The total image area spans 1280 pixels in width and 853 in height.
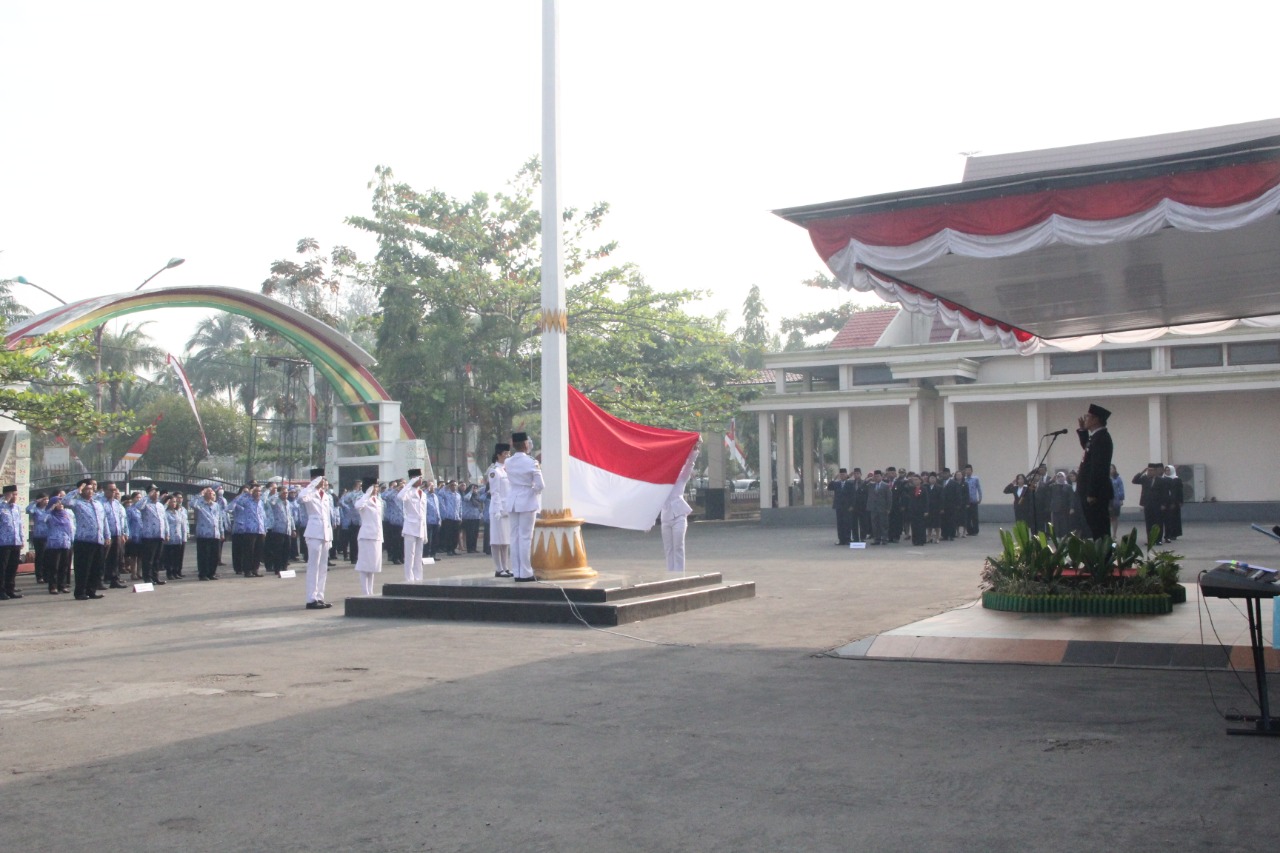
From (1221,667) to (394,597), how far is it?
8.70 m

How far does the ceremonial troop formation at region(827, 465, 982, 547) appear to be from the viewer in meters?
24.8

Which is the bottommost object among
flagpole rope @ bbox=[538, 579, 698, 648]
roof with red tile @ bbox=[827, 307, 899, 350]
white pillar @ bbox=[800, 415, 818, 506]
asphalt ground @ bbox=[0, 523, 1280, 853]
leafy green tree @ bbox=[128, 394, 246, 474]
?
asphalt ground @ bbox=[0, 523, 1280, 853]

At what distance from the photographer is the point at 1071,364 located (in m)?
33.1

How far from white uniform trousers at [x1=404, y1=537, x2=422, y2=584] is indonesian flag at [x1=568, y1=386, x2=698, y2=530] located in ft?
12.0

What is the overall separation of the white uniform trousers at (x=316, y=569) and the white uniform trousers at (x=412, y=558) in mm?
1607

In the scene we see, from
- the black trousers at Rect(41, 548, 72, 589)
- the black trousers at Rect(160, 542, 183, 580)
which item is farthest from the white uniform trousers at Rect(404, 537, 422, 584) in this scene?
the black trousers at Rect(160, 542, 183, 580)

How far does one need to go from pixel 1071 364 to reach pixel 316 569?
25.5 m

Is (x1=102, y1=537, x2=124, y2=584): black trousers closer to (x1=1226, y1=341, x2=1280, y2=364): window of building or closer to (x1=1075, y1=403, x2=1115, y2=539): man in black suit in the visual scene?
(x1=1075, y1=403, x2=1115, y2=539): man in black suit

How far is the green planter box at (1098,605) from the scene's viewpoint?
10.1 meters

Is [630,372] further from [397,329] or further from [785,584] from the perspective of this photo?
[785,584]

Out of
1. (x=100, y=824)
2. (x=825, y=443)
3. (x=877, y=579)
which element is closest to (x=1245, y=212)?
(x=100, y=824)

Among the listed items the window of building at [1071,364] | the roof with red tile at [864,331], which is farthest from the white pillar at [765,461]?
the window of building at [1071,364]

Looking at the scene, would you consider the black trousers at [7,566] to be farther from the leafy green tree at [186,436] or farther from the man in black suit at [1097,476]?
the leafy green tree at [186,436]

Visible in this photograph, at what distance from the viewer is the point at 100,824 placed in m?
4.89
